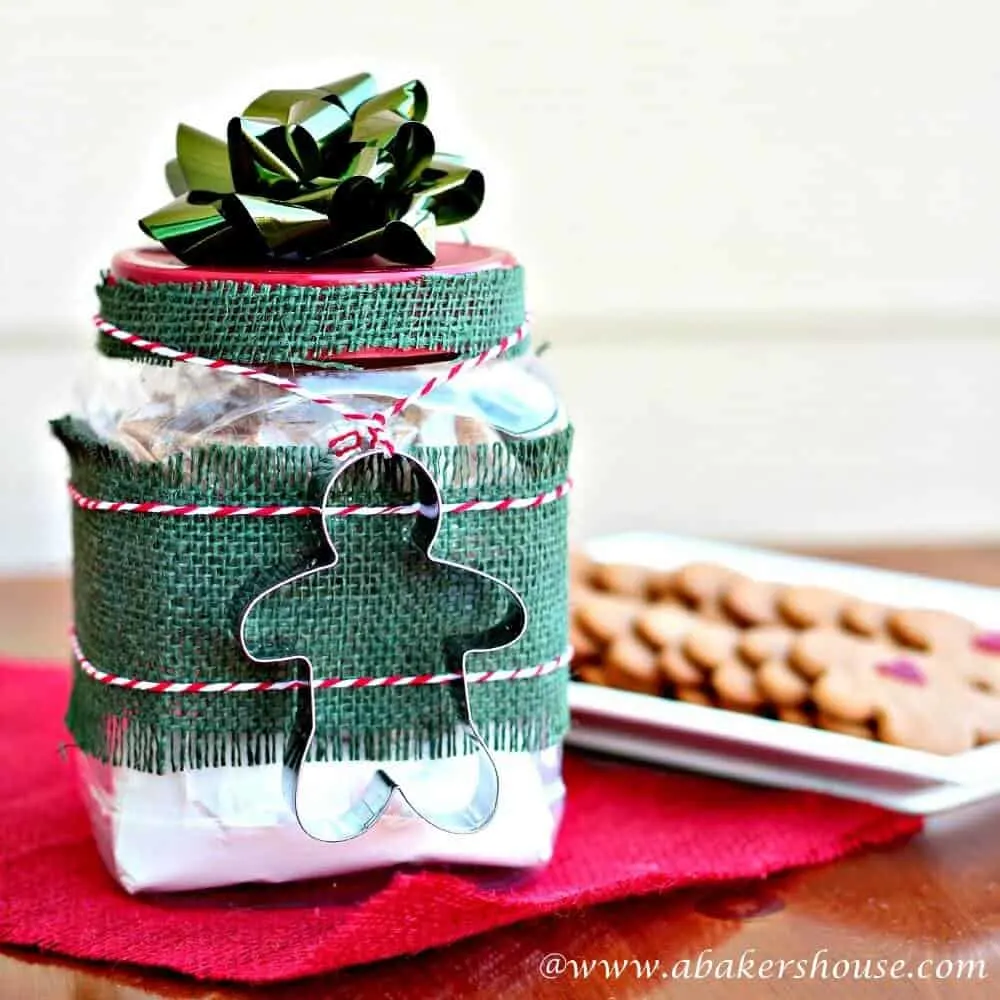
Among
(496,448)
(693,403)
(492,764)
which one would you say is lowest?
(693,403)

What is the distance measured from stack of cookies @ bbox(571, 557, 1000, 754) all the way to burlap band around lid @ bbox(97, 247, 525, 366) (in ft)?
0.70

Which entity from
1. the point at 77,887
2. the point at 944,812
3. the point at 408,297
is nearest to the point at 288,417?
the point at 408,297

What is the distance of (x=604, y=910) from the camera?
488 millimetres

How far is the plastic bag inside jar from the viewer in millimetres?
464

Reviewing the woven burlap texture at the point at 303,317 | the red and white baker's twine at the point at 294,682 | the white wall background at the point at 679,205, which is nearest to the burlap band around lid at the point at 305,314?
the woven burlap texture at the point at 303,317

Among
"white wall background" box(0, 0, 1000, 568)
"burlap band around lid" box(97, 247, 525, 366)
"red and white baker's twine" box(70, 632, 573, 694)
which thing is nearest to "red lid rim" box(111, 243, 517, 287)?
"burlap band around lid" box(97, 247, 525, 366)

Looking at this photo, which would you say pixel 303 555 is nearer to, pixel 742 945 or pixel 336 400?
pixel 336 400

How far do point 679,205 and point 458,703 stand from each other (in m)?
0.80

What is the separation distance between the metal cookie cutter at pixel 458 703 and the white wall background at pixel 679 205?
2.35 ft

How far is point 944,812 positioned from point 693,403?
0.73 m

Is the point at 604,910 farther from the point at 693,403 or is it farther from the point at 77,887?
the point at 693,403

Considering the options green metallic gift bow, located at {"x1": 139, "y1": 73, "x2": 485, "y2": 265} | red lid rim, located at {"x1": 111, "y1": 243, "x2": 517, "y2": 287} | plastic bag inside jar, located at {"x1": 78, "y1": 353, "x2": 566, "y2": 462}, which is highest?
green metallic gift bow, located at {"x1": 139, "y1": 73, "x2": 485, "y2": 265}

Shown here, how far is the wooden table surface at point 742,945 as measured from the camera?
44 cm

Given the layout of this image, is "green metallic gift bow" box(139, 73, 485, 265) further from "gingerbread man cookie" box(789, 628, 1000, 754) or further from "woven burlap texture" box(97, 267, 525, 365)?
"gingerbread man cookie" box(789, 628, 1000, 754)
